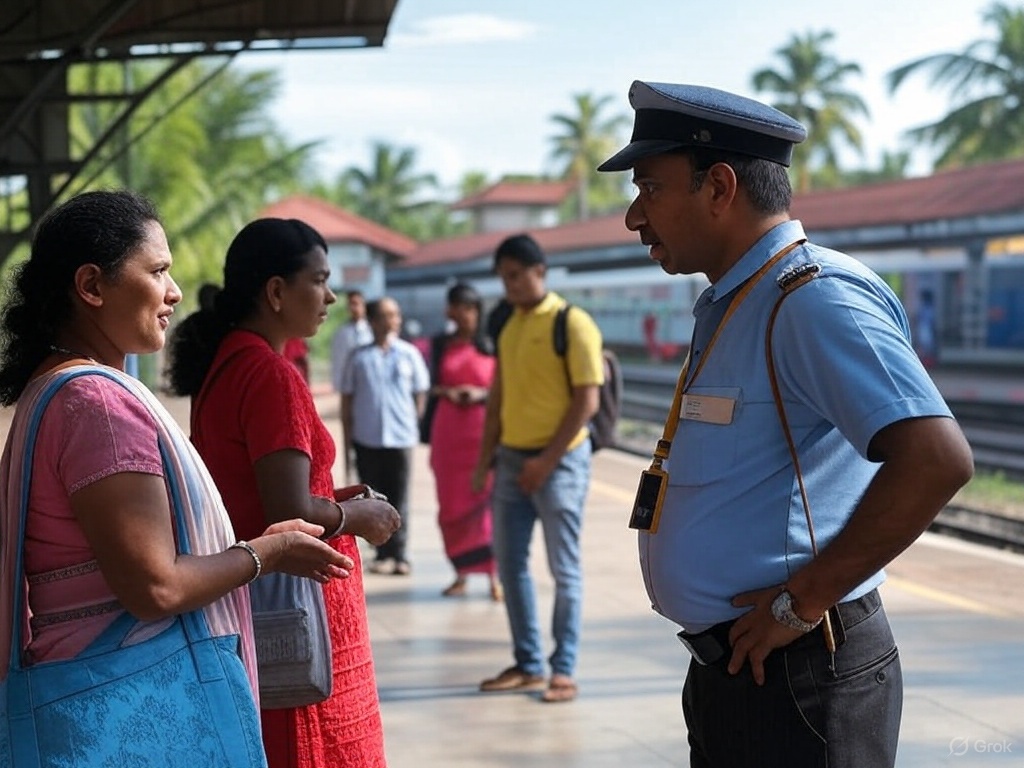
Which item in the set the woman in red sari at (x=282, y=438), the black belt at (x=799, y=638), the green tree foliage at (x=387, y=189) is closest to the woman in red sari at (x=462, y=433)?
the woman in red sari at (x=282, y=438)

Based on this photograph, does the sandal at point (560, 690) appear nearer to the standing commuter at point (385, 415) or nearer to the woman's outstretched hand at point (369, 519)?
the woman's outstretched hand at point (369, 519)

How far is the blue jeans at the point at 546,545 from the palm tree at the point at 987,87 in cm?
4686

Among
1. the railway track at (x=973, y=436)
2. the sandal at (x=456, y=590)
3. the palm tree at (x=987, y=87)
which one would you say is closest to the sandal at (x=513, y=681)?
the sandal at (x=456, y=590)

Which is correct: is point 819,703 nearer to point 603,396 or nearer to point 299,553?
point 299,553

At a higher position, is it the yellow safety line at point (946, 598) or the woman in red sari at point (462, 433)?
the woman in red sari at point (462, 433)

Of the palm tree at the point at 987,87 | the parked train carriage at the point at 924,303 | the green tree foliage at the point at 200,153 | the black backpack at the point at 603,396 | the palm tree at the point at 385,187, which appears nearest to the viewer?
the black backpack at the point at 603,396

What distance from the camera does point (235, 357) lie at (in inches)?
122

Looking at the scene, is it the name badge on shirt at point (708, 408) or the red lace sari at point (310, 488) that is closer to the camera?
the name badge on shirt at point (708, 408)

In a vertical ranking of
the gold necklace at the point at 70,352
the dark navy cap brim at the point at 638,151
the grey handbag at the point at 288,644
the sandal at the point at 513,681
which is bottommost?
the sandal at the point at 513,681

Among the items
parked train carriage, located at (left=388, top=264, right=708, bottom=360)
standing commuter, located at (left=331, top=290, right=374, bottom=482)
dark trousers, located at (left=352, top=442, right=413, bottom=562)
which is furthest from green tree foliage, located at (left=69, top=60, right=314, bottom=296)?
dark trousers, located at (left=352, top=442, right=413, bottom=562)

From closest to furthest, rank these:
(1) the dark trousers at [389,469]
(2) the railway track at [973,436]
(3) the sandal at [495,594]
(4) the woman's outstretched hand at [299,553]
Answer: (4) the woman's outstretched hand at [299,553], (3) the sandal at [495,594], (1) the dark trousers at [389,469], (2) the railway track at [973,436]

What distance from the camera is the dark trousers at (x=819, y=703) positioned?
7.75 feet

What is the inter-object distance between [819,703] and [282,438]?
1.18m

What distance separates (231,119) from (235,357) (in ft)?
113
